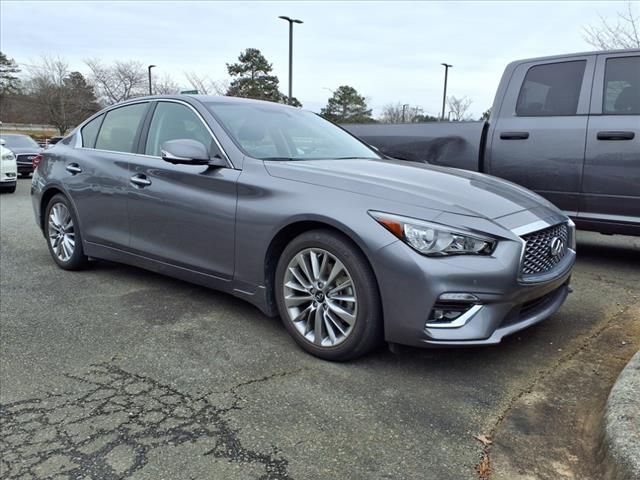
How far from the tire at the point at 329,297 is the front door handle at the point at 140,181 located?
142 cm

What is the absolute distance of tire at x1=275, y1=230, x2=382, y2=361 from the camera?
9.53ft

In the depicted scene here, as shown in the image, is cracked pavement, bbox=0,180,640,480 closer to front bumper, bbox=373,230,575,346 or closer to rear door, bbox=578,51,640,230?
front bumper, bbox=373,230,575,346

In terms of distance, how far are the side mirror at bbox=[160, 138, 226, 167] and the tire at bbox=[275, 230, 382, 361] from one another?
85 cm

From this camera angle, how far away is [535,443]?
2375mm

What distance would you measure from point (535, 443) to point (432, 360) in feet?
2.87

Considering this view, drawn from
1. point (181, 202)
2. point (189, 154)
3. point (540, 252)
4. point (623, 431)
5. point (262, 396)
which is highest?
point (189, 154)

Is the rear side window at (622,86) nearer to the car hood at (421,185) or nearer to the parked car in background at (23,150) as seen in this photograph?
the car hood at (421,185)

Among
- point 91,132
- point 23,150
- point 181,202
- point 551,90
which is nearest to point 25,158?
point 23,150

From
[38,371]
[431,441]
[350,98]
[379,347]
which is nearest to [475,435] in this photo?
[431,441]

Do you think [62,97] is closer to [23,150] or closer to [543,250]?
[23,150]

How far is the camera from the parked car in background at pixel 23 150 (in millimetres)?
15430

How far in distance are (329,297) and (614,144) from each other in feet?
10.5

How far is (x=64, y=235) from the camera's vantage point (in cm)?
503

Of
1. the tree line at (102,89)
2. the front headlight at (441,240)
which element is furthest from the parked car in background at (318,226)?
the tree line at (102,89)
